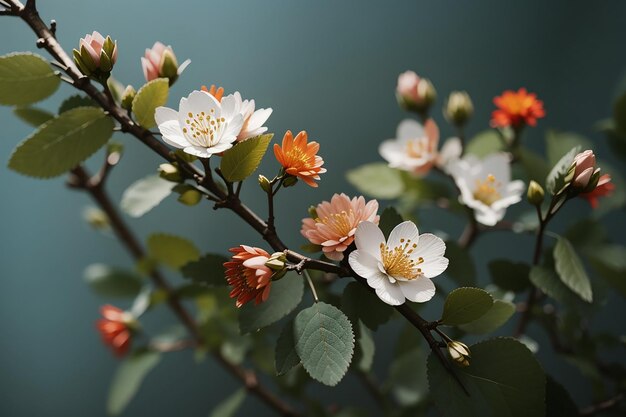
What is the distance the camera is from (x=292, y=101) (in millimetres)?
1073

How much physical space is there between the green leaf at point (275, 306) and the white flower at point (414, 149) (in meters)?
0.24

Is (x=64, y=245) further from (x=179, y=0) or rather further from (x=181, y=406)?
(x=179, y=0)

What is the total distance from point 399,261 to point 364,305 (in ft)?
0.21

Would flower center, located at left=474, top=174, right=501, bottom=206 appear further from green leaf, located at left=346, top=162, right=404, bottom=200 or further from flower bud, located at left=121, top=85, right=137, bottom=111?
flower bud, located at left=121, top=85, right=137, bottom=111

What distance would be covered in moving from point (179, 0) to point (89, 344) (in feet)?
2.40

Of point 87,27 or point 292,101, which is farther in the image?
point 292,101

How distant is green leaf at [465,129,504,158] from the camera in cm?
75

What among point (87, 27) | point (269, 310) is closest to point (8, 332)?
point (87, 27)

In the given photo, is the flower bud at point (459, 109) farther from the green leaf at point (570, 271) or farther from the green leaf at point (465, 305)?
the green leaf at point (465, 305)

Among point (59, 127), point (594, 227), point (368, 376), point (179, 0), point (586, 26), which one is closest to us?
point (59, 127)

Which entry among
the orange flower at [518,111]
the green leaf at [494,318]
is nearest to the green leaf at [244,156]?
the green leaf at [494,318]

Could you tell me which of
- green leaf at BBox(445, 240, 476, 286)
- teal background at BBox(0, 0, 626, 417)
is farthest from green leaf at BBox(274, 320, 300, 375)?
teal background at BBox(0, 0, 626, 417)

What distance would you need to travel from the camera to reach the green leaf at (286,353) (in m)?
0.43

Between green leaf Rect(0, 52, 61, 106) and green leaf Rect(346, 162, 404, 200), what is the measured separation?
385 mm
